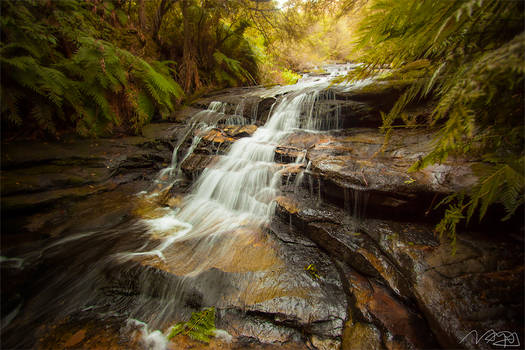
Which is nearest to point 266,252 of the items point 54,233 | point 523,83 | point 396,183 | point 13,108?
point 396,183

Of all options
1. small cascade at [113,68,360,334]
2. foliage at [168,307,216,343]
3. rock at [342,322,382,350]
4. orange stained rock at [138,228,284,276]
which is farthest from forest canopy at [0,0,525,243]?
foliage at [168,307,216,343]

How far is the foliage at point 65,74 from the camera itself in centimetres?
290

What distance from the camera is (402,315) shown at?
5.63ft

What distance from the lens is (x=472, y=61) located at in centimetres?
110

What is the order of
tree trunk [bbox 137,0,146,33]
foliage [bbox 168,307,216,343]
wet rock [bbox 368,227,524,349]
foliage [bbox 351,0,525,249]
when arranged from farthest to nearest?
tree trunk [bbox 137,0,146,33], foliage [bbox 168,307,216,343], wet rock [bbox 368,227,524,349], foliage [bbox 351,0,525,249]

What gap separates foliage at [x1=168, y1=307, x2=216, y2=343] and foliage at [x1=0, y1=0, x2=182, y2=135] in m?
3.98

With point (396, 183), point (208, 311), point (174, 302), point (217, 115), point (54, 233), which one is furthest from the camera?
point (217, 115)

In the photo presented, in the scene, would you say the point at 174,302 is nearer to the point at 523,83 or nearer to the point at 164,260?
the point at 164,260

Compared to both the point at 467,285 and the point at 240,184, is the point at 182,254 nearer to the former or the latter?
the point at 240,184

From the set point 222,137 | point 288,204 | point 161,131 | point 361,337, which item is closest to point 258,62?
point 222,137

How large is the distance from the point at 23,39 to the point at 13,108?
4.04 feet
